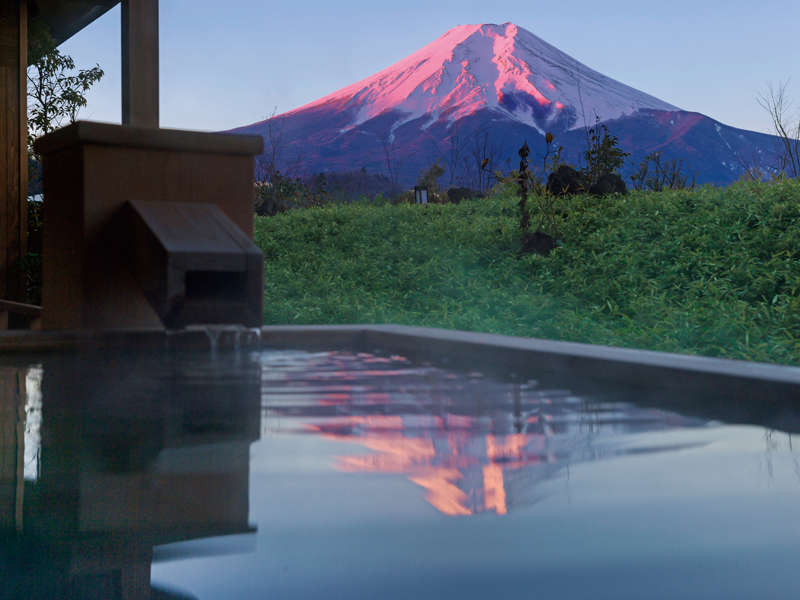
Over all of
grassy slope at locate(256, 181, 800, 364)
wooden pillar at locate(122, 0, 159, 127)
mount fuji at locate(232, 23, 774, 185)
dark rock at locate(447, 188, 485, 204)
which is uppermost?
mount fuji at locate(232, 23, 774, 185)

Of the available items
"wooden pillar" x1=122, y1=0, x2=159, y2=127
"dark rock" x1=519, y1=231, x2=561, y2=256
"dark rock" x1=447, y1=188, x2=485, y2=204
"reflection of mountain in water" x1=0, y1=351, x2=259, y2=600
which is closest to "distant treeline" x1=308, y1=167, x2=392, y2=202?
"dark rock" x1=447, y1=188, x2=485, y2=204

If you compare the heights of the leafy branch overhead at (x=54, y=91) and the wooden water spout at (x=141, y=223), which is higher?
the leafy branch overhead at (x=54, y=91)

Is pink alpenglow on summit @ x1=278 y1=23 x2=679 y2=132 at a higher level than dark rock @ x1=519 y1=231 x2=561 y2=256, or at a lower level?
higher

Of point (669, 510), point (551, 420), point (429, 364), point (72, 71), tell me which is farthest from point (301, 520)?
point (72, 71)

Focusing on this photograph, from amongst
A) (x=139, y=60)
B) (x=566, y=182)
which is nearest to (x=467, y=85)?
→ (x=566, y=182)

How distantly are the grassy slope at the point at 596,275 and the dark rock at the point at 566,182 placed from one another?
0.67 meters

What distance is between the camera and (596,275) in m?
5.88

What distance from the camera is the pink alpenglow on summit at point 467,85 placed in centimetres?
3538

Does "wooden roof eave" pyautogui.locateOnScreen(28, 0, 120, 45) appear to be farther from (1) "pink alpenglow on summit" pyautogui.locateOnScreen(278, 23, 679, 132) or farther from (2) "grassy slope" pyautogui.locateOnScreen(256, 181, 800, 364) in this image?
(1) "pink alpenglow on summit" pyautogui.locateOnScreen(278, 23, 679, 132)

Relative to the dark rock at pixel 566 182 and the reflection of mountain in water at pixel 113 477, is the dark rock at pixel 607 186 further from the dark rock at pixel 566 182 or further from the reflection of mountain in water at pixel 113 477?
the reflection of mountain in water at pixel 113 477

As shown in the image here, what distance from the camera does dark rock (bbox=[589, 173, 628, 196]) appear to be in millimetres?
8573

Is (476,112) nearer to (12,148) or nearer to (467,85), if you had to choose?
(467,85)

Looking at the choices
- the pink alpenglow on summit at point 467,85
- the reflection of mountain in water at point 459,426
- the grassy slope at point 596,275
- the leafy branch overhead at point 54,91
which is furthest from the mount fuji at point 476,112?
the reflection of mountain in water at point 459,426

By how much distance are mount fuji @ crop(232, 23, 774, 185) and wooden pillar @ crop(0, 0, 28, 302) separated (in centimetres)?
2757
